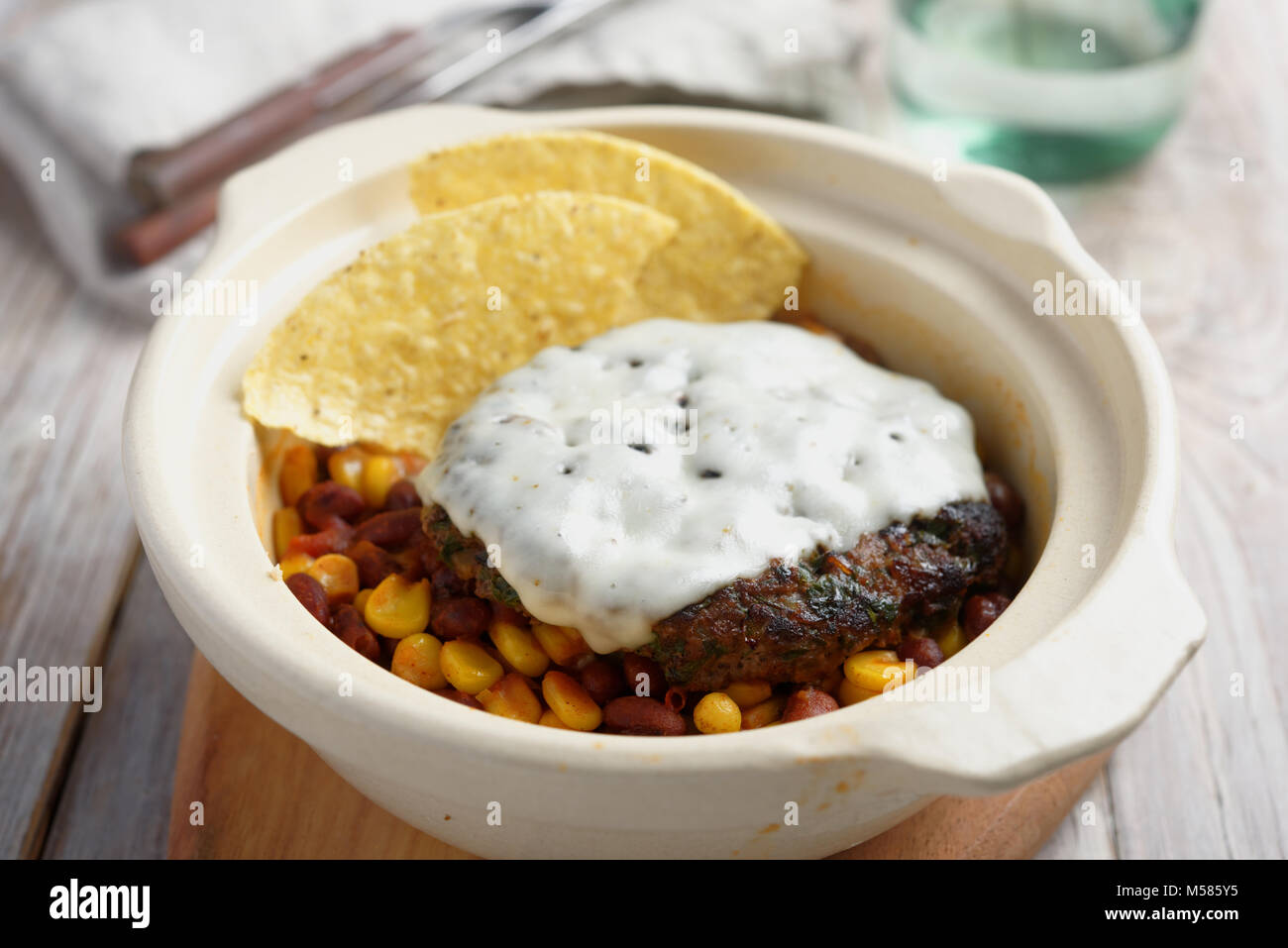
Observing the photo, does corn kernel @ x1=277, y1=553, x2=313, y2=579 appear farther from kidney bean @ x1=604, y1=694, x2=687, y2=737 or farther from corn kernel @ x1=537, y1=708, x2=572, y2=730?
kidney bean @ x1=604, y1=694, x2=687, y2=737

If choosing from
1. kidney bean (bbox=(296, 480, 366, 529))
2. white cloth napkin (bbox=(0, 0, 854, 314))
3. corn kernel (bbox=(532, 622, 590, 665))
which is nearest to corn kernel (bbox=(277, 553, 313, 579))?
kidney bean (bbox=(296, 480, 366, 529))

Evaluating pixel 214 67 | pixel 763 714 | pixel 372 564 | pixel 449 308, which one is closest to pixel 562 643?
pixel 763 714

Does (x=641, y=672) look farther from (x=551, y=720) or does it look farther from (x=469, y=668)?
(x=469, y=668)

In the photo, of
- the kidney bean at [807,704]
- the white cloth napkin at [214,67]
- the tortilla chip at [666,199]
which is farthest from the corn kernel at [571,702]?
the white cloth napkin at [214,67]
